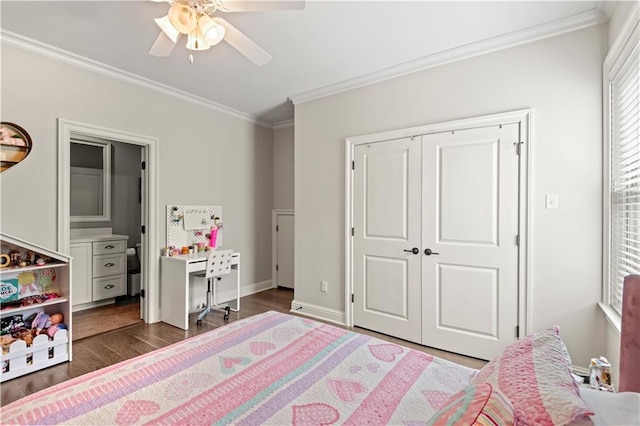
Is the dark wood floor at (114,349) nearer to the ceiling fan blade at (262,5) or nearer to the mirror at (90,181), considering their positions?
the mirror at (90,181)

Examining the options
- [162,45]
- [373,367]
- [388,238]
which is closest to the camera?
[373,367]

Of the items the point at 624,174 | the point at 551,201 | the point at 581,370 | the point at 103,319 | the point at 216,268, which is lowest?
the point at 103,319

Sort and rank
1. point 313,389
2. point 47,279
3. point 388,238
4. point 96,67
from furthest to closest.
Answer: point 388,238
point 96,67
point 47,279
point 313,389

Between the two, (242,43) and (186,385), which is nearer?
(186,385)

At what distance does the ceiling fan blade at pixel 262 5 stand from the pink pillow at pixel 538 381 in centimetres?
188

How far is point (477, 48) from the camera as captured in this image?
259 cm

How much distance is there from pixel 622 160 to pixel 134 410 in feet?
9.64

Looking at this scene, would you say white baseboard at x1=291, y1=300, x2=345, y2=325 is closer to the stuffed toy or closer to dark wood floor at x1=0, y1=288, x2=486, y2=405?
dark wood floor at x1=0, y1=288, x2=486, y2=405

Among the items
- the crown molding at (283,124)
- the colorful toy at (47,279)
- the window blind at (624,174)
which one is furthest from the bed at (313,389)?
the crown molding at (283,124)

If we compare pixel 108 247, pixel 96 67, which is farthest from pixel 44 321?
pixel 96 67

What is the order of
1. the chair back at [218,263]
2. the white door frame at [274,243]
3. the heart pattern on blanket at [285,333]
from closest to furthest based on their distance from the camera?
the heart pattern on blanket at [285,333] < the chair back at [218,263] < the white door frame at [274,243]

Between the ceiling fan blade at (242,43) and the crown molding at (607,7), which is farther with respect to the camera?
the crown molding at (607,7)

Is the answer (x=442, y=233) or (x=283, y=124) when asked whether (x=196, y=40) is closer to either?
(x=442, y=233)

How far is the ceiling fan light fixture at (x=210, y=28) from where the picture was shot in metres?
1.82
